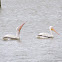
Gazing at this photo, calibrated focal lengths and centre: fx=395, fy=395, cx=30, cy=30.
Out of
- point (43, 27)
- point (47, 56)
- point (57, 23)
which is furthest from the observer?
point (57, 23)

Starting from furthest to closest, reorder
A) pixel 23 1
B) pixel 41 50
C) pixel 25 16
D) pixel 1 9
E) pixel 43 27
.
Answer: pixel 23 1 < pixel 1 9 < pixel 25 16 < pixel 43 27 < pixel 41 50

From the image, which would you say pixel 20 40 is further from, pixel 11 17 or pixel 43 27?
pixel 11 17

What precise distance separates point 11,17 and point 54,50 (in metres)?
9.80

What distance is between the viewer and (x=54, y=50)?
13961 millimetres

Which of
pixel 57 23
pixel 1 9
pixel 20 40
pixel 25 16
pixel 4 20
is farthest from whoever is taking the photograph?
pixel 1 9

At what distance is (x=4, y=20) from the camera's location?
22188 mm

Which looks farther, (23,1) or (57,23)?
(23,1)

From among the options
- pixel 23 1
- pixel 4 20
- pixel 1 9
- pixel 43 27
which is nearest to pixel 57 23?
pixel 43 27

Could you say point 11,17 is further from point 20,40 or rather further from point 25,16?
point 20,40

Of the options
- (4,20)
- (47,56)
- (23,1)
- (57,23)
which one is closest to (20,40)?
(47,56)

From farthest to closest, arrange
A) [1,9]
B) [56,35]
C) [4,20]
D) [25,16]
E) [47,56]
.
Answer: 1. [1,9]
2. [25,16]
3. [4,20]
4. [56,35]
5. [47,56]

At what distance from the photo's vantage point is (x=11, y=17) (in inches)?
923

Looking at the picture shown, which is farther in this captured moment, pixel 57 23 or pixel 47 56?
pixel 57 23

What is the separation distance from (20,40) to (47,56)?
9.48 feet
